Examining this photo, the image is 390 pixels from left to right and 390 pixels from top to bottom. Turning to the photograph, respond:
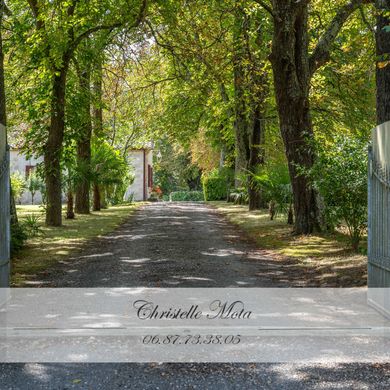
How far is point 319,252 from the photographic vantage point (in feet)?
38.1

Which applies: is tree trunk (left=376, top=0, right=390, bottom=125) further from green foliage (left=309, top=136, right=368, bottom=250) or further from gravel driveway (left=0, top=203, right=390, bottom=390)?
gravel driveway (left=0, top=203, right=390, bottom=390)

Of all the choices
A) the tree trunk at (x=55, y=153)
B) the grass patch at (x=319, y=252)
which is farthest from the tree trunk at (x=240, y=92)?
the tree trunk at (x=55, y=153)

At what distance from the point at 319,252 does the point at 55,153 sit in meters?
9.55

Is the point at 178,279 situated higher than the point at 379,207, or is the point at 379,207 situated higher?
the point at 379,207

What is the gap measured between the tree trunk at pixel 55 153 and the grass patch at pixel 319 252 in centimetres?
596

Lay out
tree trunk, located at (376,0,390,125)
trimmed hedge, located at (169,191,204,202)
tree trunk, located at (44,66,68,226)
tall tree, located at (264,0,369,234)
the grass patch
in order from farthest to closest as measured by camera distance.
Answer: trimmed hedge, located at (169,191,204,202) < tree trunk, located at (44,66,68,226) < tall tree, located at (264,0,369,234) < tree trunk, located at (376,0,390,125) < the grass patch

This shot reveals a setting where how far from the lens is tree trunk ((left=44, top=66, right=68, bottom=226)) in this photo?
57.4 feet

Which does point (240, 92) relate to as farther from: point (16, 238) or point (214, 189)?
point (214, 189)

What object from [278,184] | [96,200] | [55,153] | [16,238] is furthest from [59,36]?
[96,200]

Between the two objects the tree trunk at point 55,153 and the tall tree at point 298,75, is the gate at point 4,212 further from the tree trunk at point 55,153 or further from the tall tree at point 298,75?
the tree trunk at point 55,153

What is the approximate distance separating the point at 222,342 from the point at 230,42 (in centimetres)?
1754

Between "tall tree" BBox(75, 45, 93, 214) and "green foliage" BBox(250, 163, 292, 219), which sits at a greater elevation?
"tall tree" BBox(75, 45, 93, 214)

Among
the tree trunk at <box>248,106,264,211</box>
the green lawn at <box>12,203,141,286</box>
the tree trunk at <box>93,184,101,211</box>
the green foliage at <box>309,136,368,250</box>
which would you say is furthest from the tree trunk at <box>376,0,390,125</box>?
the tree trunk at <box>93,184,101,211</box>

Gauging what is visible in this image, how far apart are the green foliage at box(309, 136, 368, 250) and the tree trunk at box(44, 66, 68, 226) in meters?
9.09
